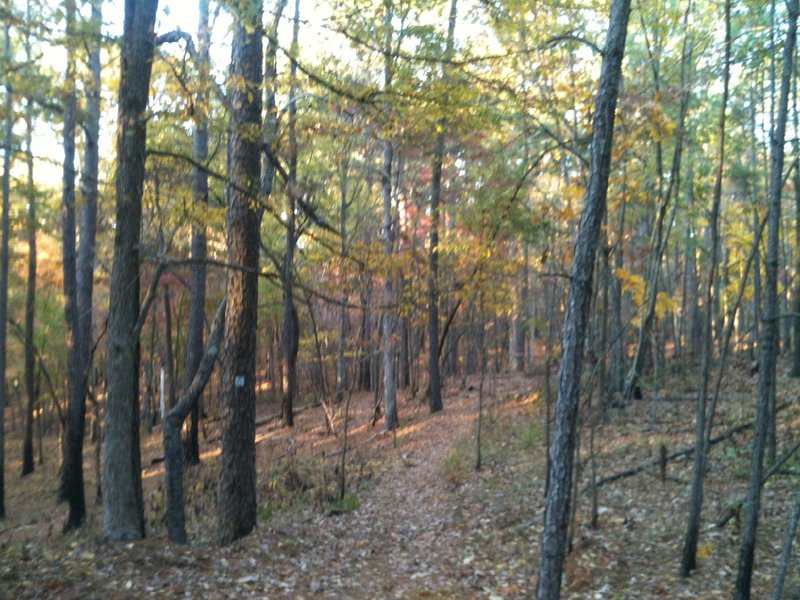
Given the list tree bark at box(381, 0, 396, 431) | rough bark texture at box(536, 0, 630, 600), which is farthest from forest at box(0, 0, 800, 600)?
tree bark at box(381, 0, 396, 431)

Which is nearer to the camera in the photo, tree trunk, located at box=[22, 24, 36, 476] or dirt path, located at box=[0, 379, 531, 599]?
dirt path, located at box=[0, 379, 531, 599]

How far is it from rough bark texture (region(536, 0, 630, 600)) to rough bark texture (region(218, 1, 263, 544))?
Result: 4598mm

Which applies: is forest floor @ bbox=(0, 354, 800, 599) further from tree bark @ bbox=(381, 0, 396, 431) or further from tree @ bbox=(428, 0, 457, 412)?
tree @ bbox=(428, 0, 457, 412)

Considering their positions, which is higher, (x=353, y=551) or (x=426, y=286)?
(x=426, y=286)

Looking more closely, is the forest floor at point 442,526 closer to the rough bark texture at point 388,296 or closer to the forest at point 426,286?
the forest at point 426,286

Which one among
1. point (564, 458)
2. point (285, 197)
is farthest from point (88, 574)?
point (285, 197)

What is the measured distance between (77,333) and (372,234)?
1031cm

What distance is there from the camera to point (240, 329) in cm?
934

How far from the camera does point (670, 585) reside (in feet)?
24.2

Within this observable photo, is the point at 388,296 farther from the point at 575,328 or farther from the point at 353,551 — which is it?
the point at 575,328

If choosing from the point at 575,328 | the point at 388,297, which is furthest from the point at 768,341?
the point at 388,297

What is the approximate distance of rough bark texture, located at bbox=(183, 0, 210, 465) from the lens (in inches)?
343

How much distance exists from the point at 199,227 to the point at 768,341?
8.18m

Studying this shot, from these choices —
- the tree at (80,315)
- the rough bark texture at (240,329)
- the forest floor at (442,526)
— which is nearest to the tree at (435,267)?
the forest floor at (442,526)
